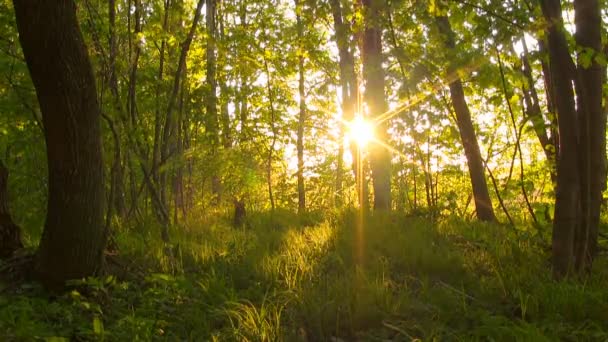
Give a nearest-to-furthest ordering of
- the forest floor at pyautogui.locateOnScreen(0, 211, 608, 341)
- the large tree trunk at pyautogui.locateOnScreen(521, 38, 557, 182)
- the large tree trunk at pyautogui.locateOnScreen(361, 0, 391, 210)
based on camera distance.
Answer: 1. the forest floor at pyautogui.locateOnScreen(0, 211, 608, 341)
2. the large tree trunk at pyautogui.locateOnScreen(521, 38, 557, 182)
3. the large tree trunk at pyautogui.locateOnScreen(361, 0, 391, 210)

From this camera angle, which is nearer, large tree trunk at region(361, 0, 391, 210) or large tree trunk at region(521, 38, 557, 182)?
large tree trunk at region(521, 38, 557, 182)

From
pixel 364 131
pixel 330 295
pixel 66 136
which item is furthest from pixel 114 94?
pixel 364 131

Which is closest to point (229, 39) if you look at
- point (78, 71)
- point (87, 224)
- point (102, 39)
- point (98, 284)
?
point (102, 39)

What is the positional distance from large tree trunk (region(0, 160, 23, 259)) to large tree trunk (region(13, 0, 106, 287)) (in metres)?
0.68

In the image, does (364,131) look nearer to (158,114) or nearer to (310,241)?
(310,241)

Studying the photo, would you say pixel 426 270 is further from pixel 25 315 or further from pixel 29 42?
pixel 29 42

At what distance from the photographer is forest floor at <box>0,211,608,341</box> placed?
2756 millimetres

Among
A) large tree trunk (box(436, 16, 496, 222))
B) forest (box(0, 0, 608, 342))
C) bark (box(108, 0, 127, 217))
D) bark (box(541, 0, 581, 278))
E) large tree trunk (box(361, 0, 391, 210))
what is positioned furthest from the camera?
large tree trunk (box(361, 0, 391, 210))

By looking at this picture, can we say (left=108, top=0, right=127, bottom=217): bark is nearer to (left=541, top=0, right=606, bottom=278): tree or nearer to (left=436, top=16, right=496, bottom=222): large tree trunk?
(left=541, top=0, right=606, bottom=278): tree

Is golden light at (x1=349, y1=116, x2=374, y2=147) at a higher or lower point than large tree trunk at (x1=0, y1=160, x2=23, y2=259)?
higher

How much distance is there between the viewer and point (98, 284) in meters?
3.05

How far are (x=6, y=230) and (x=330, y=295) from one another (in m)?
3.06

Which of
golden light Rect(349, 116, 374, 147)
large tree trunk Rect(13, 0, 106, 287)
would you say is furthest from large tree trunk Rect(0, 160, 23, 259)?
golden light Rect(349, 116, 374, 147)

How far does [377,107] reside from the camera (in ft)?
21.5
